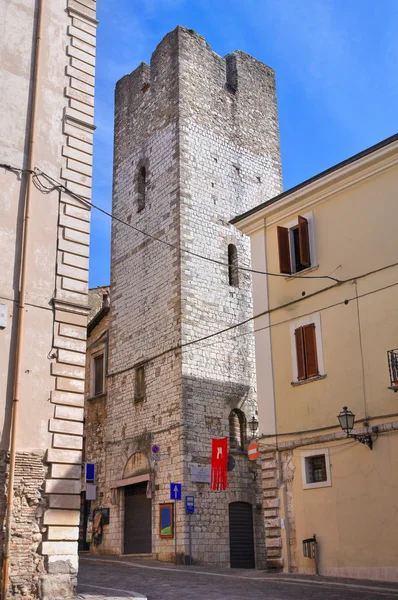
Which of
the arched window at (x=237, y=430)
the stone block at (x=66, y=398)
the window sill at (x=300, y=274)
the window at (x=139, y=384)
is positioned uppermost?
the window sill at (x=300, y=274)

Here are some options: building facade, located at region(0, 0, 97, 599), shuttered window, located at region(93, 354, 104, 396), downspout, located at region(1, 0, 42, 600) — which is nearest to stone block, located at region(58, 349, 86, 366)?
building facade, located at region(0, 0, 97, 599)

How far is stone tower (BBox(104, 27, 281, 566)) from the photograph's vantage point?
847 inches

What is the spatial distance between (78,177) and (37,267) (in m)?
1.95

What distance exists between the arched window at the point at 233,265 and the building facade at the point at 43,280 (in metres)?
12.1

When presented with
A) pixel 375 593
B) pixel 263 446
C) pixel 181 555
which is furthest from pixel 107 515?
pixel 375 593

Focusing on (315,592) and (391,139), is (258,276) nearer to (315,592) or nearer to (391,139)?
(391,139)

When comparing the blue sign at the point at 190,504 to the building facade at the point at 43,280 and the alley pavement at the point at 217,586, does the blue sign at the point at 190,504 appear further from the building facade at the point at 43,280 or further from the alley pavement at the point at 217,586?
the building facade at the point at 43,280

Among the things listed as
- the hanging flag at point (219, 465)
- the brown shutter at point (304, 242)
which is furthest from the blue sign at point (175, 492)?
the brown shutter at point (304, 242)

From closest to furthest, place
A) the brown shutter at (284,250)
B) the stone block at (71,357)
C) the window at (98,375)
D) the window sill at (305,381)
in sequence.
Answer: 1. the stone block at (71,357)
2. the window sill at (305,381)
3. the brown shutter at (284,250)
4. the window at (98,375)

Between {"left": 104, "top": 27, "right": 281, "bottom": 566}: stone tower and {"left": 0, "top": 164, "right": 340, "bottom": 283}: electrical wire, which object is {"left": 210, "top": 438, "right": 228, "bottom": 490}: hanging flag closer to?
{"left": 104, "top": 27, "right": 281, "bottom": 566}: stone tower

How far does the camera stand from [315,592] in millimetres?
11664

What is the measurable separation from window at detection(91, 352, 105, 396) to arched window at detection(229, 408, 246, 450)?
5950 mm

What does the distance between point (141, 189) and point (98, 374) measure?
7.02 metres

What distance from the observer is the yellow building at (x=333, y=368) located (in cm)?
1419
